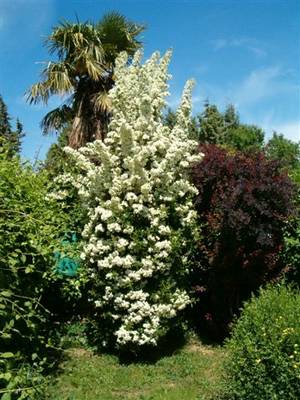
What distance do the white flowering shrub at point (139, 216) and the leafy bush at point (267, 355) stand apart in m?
1.92

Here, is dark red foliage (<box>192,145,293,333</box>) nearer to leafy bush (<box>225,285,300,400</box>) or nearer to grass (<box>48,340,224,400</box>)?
grass (<box>48,340,224,400</box>)

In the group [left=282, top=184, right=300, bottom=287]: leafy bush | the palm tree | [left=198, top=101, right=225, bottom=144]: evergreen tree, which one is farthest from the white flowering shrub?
[left=198, top=101, right=225, bottom=144]: evergreen tree

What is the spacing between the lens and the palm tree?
13953 mm

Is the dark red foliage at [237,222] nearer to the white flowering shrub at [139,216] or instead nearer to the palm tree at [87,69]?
the white flowering shrub at [139,216]

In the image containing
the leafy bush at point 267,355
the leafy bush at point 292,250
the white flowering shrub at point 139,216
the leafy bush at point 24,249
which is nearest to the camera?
the leafy bush at point 24,249

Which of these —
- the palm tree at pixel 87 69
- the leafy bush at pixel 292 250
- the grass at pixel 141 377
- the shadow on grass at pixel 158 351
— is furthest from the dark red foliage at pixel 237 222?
the palm tree at pixel 87 69

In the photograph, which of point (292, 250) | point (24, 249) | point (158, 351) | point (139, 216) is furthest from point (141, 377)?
point (292, 250)

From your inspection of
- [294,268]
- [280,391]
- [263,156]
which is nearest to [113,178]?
[263,156]

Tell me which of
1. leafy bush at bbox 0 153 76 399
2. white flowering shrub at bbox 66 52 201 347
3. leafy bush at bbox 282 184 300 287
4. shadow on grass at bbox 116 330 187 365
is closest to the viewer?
leafy bush at bbox 0 153 76 399

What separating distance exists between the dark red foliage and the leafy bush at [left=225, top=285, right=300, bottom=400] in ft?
6.13

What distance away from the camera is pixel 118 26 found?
46.8ft

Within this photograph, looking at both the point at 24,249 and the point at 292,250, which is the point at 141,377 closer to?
the point at 24,249

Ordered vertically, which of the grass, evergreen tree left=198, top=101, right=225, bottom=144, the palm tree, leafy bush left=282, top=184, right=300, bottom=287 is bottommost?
the grass

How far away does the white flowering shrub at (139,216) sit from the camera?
654 cm
